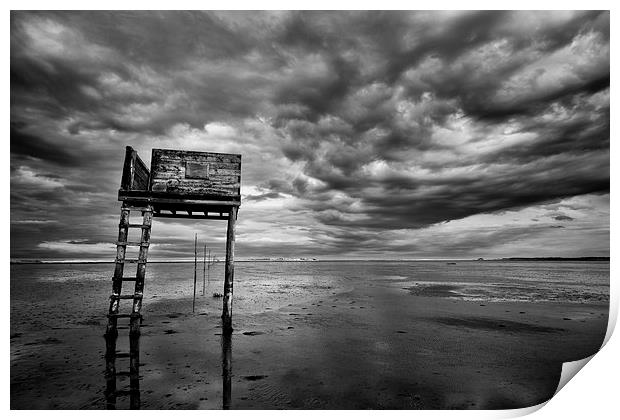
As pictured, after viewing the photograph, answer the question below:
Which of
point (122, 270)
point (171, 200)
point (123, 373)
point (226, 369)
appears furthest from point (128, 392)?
point (171, 200)

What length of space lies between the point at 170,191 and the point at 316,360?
7.35m

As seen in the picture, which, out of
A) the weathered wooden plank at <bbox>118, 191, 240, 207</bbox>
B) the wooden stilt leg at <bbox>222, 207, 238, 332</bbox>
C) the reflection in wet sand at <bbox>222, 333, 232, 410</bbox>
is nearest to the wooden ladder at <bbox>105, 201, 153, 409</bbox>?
the weathered wooden plank at <bbox>118, 191, 240, 207</bbox>

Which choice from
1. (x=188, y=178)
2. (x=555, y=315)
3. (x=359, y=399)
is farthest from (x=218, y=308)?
(x=555, y=315)

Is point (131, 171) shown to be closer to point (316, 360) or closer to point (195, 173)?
point (195, 173)

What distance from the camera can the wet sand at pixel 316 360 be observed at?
665 cm

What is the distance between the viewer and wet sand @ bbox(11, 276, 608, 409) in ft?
21.8

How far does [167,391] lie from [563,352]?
10.9 meters

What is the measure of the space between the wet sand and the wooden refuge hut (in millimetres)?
1822

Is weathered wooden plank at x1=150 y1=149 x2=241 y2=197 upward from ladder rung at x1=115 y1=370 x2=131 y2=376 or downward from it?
upward

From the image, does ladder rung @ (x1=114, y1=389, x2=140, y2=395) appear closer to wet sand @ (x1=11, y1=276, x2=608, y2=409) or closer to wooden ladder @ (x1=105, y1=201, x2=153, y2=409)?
wet sand @ (x1=11, y1=276, x2=608, y2=409)

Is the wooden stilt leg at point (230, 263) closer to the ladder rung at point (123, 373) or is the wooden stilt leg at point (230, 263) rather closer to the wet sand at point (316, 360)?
the wet sand at point (316, 360)

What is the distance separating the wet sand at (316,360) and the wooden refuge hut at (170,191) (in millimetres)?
1822

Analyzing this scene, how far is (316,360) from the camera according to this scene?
8.93 metres
